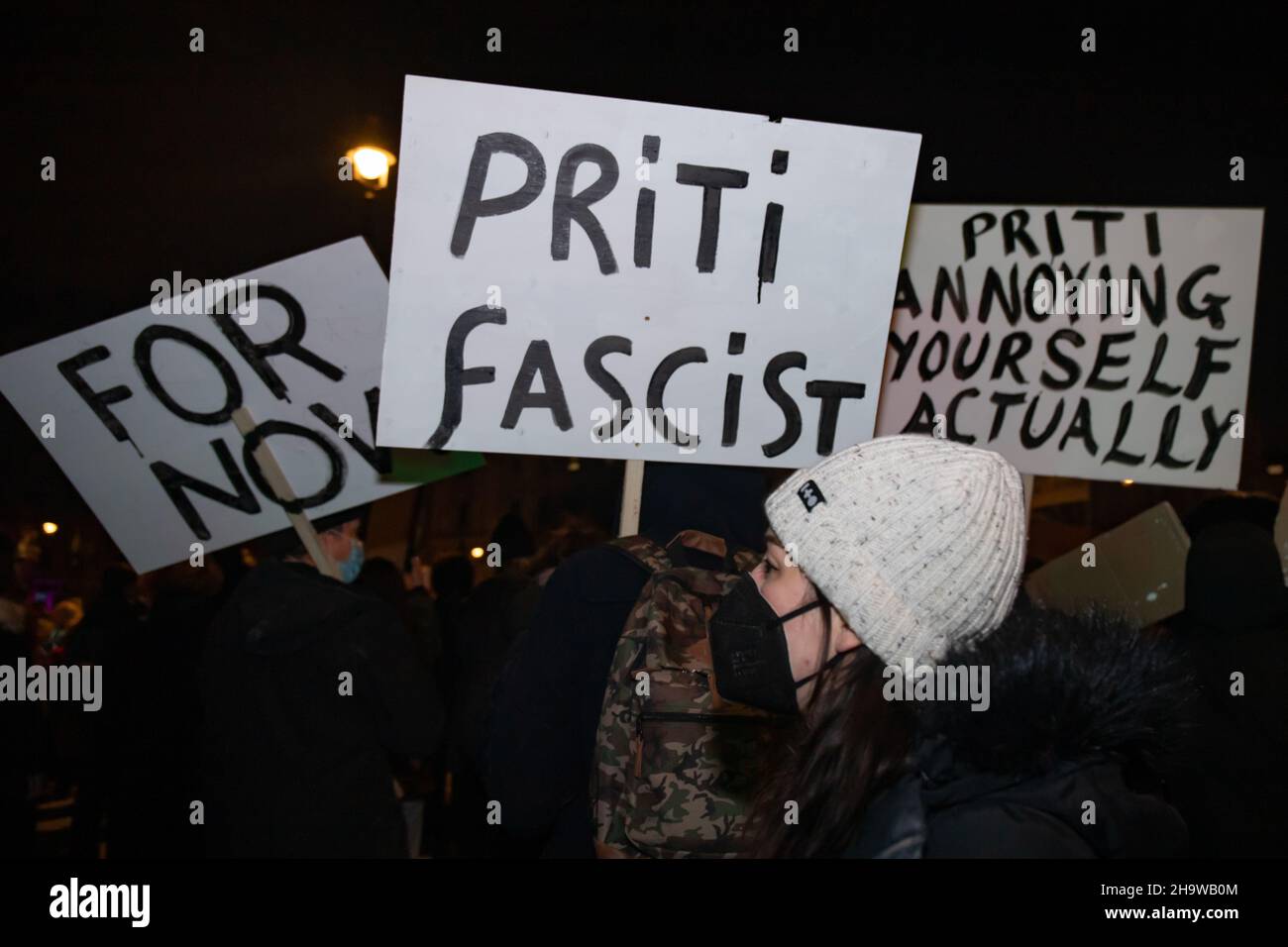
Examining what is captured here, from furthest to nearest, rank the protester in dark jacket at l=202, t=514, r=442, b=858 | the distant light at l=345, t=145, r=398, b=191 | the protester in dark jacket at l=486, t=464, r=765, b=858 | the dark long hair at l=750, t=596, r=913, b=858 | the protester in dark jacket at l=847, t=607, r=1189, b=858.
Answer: the distant light at l=345, t=145, r=398, b=191, the protester in dark jacket at l=202, t=514, r=442, b=858, the protester in dark jacket at l=486, t=464, r=765, b=858, the dark long hair at l=750, t=596, r=913, b=858, the protester in dark jacket at l=847, t=607, r=1189, b=858

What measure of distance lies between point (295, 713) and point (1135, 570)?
258 centimetres

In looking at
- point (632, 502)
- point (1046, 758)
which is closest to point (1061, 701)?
point (1046, 758)

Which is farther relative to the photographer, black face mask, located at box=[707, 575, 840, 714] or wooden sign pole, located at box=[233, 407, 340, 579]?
wooden sign pole, located at box=[233, 407, 340, 579]

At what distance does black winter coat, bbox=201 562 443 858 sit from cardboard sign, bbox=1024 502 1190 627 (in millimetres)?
2029

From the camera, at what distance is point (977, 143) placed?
510 centimetres

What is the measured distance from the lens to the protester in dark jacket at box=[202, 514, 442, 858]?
2.69 m

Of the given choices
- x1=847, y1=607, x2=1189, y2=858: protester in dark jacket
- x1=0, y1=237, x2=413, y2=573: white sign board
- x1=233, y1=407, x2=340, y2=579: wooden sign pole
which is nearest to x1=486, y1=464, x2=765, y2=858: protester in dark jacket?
x1=847, y1=607, x2=1189, y2=858: protester in dark jacket

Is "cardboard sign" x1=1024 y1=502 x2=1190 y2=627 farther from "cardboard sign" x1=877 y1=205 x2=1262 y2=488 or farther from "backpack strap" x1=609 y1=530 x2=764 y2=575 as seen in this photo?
"backpack strap" x1=609 y1=530 x2=764 y2=575

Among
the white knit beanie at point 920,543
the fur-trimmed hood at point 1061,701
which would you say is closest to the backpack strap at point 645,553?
the white knit beanie at point 920,543

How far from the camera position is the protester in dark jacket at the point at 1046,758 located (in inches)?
46.2

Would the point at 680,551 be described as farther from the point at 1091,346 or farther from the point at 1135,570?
the point at 1135,570

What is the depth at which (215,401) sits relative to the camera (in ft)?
8.55

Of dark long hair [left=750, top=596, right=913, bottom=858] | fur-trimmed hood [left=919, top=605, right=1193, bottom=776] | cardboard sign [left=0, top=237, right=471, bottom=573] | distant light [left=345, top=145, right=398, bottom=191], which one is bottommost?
dark long hair [left=750, top=596, right=913, bottom=858]
